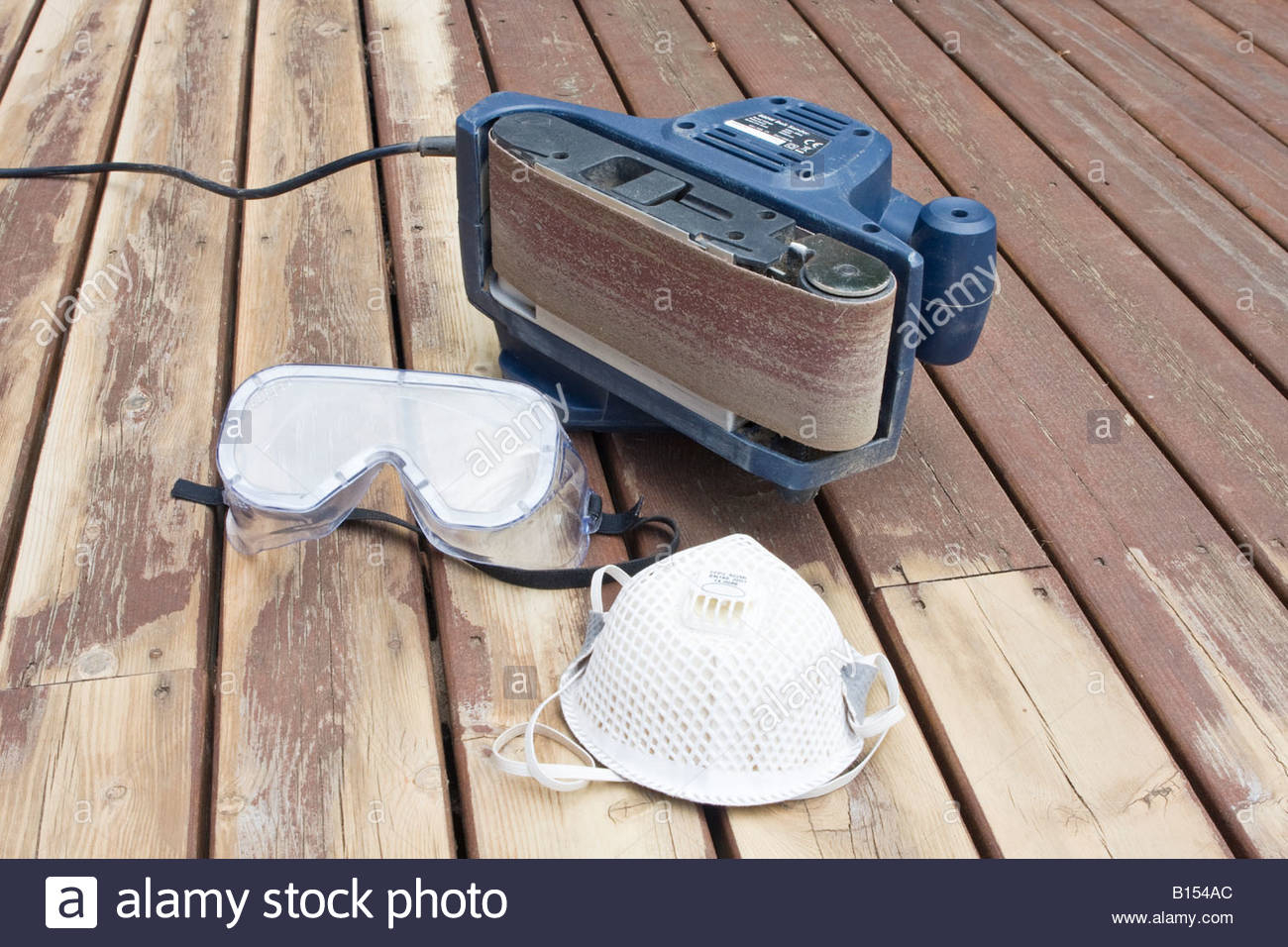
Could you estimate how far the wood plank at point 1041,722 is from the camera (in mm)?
1006

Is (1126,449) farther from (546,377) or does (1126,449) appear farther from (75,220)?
(75,220)

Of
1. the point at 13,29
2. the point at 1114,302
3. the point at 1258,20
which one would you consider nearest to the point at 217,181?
the point at 13,29

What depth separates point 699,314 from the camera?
1.12 meters

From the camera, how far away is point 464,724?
107 centimetres

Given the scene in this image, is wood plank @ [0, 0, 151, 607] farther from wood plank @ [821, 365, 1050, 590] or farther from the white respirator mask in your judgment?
wood plank @ [821, 365, 1050, 590]

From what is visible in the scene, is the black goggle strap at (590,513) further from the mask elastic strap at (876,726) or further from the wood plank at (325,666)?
the mask elastic strap at (876,726)

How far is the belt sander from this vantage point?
1.08 m

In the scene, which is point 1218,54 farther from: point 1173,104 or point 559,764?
point 559,764

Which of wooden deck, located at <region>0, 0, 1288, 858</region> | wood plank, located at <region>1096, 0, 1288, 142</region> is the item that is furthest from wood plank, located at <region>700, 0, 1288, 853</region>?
wood plank, located at <region>1096, 0, 1288, 142</region>

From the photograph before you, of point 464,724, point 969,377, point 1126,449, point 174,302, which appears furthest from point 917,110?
point 464,724

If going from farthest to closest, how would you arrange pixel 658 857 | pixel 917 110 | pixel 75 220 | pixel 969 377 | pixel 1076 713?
pixel 917 110
pixel 75 220
pixel 969 377
pixel 1076 713
pixel 658 857

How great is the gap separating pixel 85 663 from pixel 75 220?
86 centimetres

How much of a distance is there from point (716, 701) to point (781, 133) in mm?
577

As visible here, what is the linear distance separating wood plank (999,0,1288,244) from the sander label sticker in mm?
902
